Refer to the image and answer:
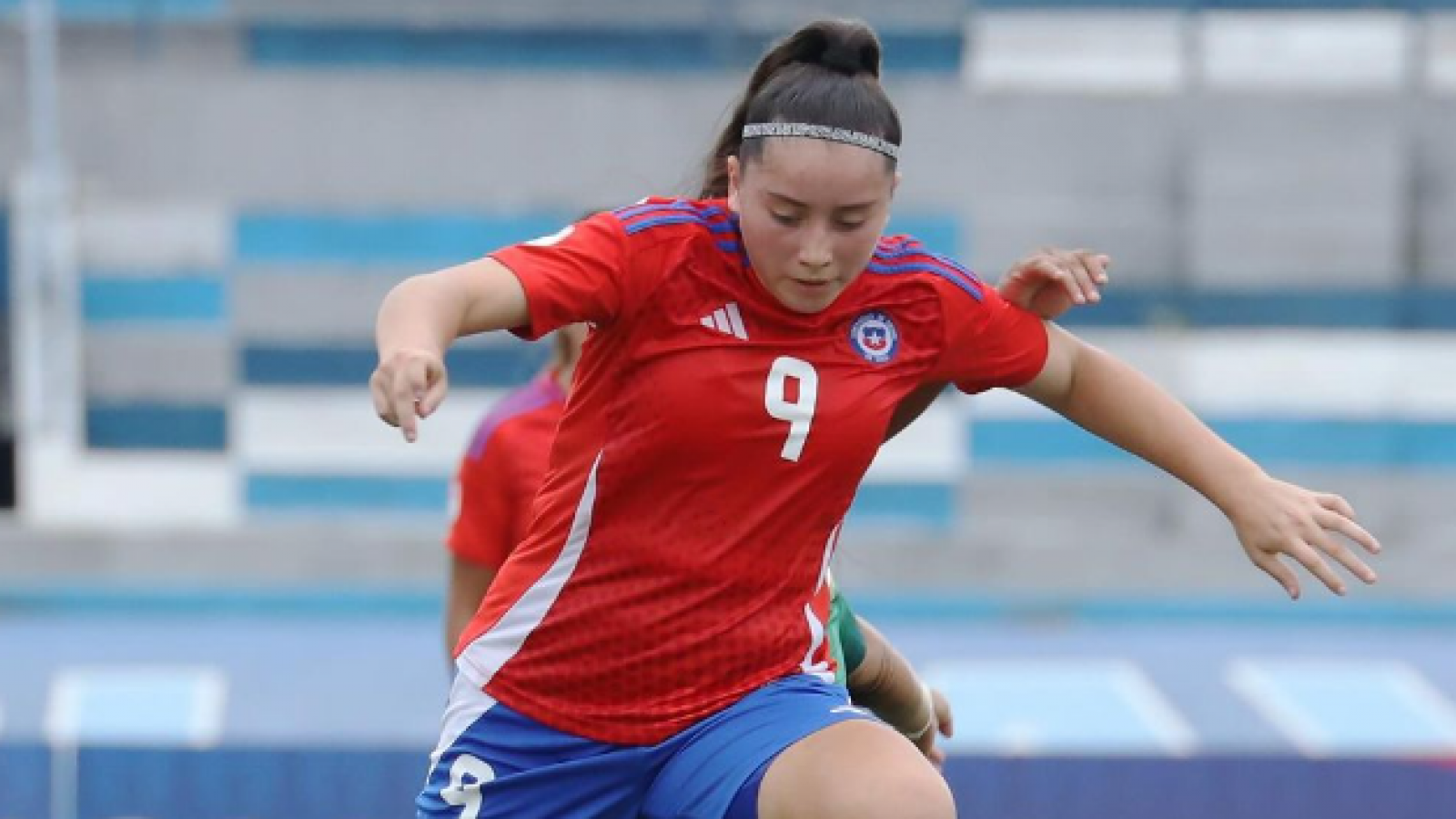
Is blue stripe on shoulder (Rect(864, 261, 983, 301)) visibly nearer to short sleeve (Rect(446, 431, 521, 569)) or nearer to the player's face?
the player's face

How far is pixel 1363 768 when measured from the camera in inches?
163

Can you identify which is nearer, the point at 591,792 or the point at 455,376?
the point at 591,792

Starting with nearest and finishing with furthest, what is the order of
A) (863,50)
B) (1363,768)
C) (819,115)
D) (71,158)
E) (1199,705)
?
1. (819,115)
2. (863,50)
3. (1363,768)
4. (1199,705)
5. (71,158)

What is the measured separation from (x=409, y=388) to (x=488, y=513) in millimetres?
1694

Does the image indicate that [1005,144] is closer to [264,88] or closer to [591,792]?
[264,88]

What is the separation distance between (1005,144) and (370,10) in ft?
7.27

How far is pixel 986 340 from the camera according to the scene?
260 centimetres

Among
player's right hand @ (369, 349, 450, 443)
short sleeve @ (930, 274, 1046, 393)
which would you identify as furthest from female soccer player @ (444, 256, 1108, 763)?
player's right hand @ (369, 349, 450, 443)

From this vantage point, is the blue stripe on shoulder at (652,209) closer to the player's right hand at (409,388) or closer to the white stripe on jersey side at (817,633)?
the white stripe on jersey side at (817,633)

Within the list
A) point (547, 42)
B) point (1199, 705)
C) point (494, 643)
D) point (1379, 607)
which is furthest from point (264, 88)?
point (494, 643)

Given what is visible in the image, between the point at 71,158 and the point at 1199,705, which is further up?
the point at 71,158

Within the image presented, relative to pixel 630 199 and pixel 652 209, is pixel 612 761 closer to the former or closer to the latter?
pixel 652 209

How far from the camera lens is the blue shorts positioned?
2412 millimetres

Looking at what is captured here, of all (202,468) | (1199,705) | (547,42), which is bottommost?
(1199,705)
